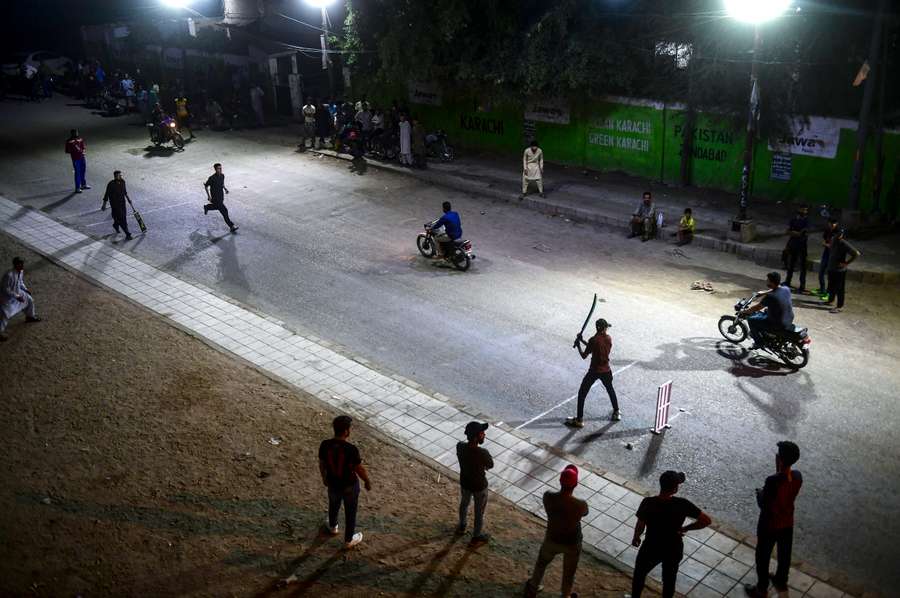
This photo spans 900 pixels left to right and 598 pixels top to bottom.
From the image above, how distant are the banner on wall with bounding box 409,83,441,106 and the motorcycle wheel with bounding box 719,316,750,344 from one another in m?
16.5

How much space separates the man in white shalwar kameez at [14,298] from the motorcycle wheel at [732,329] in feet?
37.5

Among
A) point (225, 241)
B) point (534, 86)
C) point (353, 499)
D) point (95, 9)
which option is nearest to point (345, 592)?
point (353, 499)

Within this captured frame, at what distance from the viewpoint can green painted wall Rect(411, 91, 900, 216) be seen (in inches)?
696

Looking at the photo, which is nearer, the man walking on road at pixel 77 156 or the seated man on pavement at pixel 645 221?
the seated man on pavement at pixel 645 221

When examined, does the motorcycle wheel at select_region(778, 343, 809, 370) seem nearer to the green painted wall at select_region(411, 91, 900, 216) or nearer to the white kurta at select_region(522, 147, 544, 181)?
the green painted wall at select_region(411, 91, 900, 216)

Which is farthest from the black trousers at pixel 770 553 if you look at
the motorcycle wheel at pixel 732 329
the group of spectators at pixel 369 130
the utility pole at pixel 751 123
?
the group of spectators at pixel 369 130

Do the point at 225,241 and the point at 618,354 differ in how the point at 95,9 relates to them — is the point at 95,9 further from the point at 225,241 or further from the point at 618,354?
the point at 618,354

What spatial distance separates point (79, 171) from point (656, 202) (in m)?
15.7

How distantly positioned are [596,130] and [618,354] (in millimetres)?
11904

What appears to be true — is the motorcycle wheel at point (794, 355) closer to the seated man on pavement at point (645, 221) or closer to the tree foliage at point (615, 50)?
the seated man on pavement at point (645, 221)

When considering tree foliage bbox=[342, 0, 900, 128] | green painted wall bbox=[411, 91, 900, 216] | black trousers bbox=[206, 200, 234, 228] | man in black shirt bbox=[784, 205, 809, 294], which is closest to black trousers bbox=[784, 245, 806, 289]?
man in black shirt bbox=[784, 205, 809, 294]

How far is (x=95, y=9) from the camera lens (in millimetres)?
47375

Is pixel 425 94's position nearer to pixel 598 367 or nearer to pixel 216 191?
pixel 216 191

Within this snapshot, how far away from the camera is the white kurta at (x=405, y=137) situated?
2325cm
